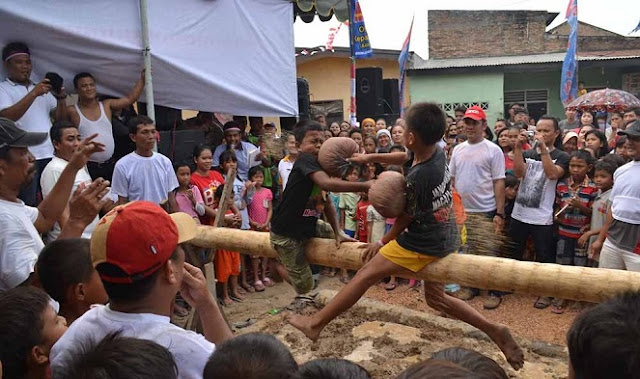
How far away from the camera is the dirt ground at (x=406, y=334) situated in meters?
4.93

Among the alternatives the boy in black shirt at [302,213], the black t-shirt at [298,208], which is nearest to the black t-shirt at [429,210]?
the boy in black shirt at [302,213]

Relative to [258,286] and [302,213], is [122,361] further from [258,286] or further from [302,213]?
[258,286]

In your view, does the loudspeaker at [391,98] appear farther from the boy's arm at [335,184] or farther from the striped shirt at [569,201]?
the boy's arm at [335,184]

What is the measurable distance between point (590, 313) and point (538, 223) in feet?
16.0

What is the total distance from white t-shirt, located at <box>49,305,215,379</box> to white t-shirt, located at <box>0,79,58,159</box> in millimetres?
3836

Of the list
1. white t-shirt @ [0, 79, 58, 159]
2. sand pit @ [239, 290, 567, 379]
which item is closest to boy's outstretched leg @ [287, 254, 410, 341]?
sand pit @ [239, 290, 567, 379]

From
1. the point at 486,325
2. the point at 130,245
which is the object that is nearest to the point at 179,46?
the point at 486,325

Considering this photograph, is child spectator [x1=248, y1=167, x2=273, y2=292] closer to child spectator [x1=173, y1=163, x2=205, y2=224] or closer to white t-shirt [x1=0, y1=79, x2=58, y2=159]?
child spectator [x1=173, y1=163, x2=205, y2=224]

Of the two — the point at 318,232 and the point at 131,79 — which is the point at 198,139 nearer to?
the point at 131,79

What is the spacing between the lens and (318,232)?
407 cm

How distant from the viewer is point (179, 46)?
21.1 ft

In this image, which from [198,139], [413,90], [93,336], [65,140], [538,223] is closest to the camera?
[93,336]

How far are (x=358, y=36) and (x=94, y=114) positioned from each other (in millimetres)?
6722

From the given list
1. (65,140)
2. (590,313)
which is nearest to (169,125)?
(65,140)
